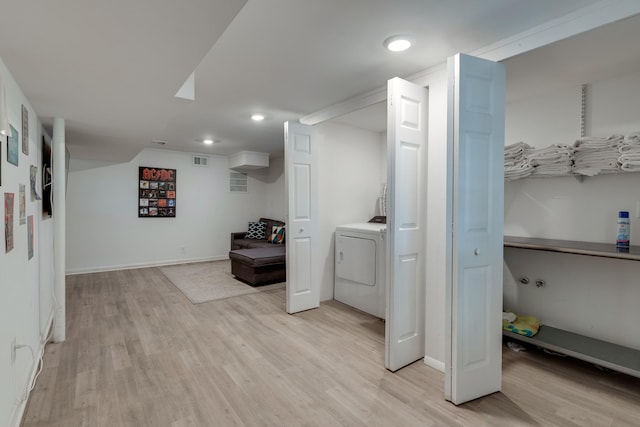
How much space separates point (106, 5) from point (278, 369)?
7.63 ft

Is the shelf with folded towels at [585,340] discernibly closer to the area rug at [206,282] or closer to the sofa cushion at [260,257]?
the sofa cushion at [260,257]

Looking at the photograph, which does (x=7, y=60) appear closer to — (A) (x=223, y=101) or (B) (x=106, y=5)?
(B) (x=106, y=5)

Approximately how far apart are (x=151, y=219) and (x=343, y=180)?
4.11 meters

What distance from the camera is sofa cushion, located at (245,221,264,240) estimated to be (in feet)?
21.8

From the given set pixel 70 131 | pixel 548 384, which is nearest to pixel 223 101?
pixel 70 131

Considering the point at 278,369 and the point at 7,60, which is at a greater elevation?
the point at 7,60

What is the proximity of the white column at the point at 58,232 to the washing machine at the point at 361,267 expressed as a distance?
278 centimetres

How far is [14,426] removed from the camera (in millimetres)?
1666

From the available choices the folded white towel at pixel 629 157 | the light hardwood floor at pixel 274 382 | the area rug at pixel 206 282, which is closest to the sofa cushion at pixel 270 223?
the area rug at pixel 206 282

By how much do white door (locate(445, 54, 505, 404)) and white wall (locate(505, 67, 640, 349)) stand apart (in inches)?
39.1

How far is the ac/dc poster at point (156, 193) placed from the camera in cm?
583

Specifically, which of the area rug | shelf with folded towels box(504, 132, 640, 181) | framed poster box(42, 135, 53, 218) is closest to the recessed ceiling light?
shelf with folded towels box(504, 132, 640, 181)

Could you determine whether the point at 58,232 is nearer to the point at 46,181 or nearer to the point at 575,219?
the point at 46,181

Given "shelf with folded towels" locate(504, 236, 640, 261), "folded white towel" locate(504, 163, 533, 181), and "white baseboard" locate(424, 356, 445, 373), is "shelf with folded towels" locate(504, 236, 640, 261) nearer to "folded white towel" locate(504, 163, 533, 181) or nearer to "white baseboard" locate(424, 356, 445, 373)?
"folded white towel" locate(504, 163, 533, 181)
